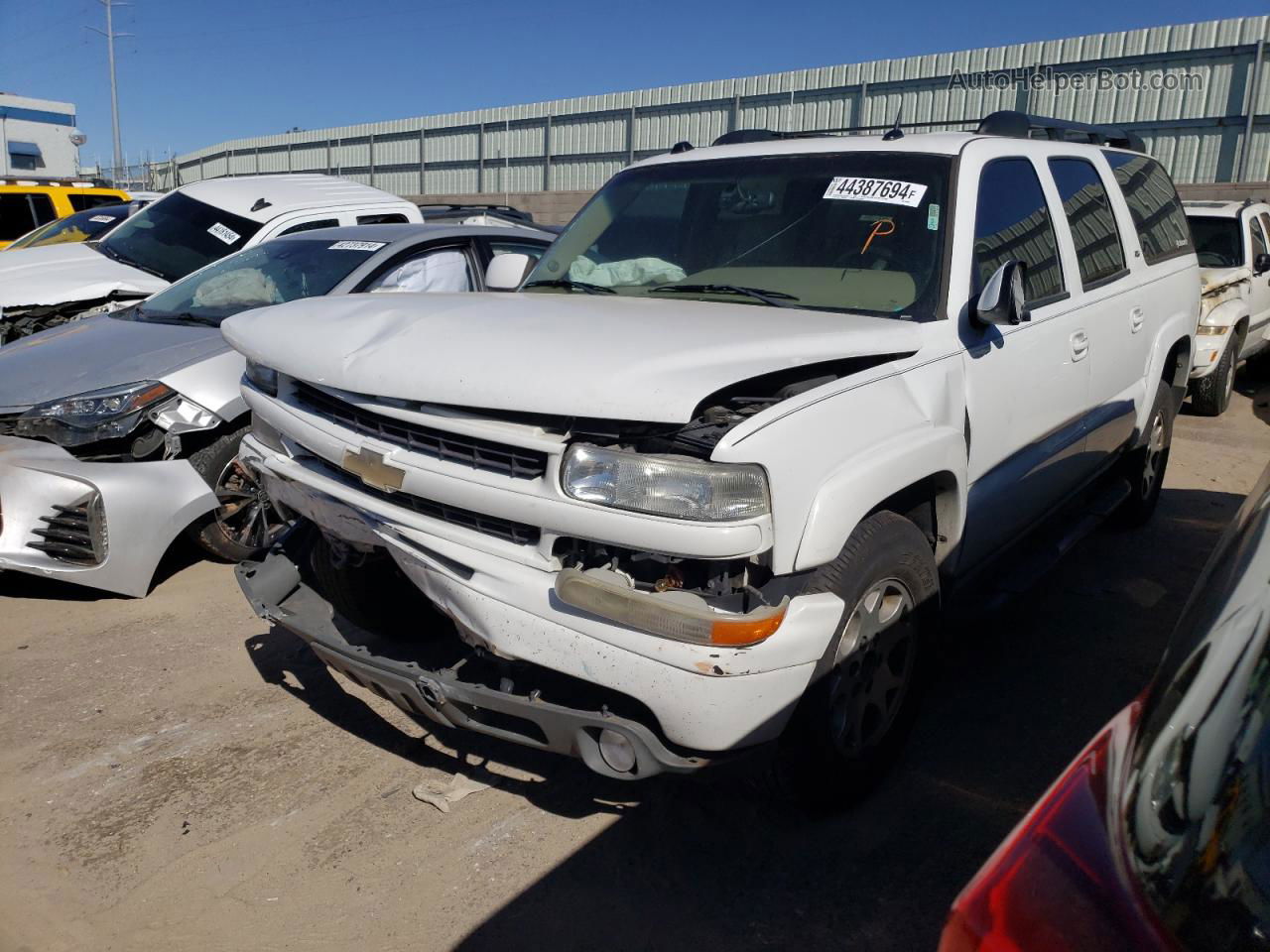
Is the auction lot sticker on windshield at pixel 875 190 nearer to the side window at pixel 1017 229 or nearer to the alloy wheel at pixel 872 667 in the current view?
the side window at pixel 1017 229

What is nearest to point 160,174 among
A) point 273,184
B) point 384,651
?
point 273,184

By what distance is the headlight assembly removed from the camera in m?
3.37

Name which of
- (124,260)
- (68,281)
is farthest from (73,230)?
(68,281)

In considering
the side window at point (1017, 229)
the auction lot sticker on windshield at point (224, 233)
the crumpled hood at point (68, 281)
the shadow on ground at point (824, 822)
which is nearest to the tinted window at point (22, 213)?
the crumpled hood at point (68, 281)

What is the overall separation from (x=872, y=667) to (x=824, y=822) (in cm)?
49

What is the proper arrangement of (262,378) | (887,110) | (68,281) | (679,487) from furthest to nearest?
(887,110), (68,281), (262,378), (679,487)

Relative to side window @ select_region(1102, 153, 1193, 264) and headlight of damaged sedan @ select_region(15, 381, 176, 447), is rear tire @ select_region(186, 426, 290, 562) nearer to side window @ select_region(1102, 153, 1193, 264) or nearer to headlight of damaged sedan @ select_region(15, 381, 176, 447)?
headlight of damaged sedan @ select_region(15, 381, 176, 447)

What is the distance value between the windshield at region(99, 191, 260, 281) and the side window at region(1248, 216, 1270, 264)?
8.79 meters

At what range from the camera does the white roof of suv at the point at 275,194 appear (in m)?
7.73

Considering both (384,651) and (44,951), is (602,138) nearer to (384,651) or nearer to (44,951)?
(384,651)

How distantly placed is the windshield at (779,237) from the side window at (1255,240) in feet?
25.3

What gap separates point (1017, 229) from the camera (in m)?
3.88

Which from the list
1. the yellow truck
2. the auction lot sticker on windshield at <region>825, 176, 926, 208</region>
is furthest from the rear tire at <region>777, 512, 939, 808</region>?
the yellow truck

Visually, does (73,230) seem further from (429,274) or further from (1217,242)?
(1217,242)
